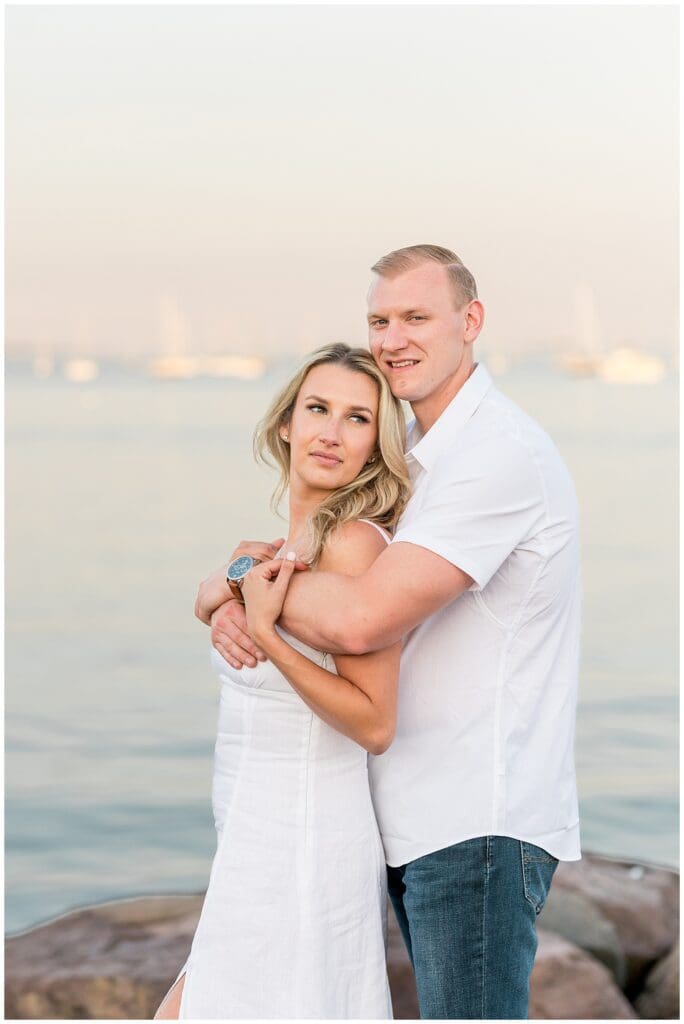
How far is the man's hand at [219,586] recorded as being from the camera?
2.48m

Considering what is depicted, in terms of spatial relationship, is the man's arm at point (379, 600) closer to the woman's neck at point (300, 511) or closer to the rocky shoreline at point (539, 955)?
the woman's neck at point (300, 511)

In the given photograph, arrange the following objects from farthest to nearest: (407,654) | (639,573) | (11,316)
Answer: (11,316), (639,573), (407,654)

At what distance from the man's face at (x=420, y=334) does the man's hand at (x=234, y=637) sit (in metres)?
0.52

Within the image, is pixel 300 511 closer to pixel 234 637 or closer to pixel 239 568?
pixel 239 568

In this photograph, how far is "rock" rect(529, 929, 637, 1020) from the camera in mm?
3889

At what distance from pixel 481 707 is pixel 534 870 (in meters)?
0.31

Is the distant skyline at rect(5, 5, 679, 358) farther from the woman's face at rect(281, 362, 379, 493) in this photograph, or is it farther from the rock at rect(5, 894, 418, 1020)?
the woman's face at rect(281, 362, 379, 493)

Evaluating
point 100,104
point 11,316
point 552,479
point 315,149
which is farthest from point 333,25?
point 552,479

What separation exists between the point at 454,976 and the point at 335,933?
0.24 meters

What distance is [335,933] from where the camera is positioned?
2.27 metres

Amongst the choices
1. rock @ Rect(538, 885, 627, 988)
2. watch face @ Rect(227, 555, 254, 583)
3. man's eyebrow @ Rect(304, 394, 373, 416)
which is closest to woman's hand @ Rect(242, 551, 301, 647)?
watch face @ Rect(227, 555, 254, 583)

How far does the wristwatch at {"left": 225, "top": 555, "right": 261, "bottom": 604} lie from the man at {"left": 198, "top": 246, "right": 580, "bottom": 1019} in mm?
46

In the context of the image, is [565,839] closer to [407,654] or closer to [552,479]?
[407,654]

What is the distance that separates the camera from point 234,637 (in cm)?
235
